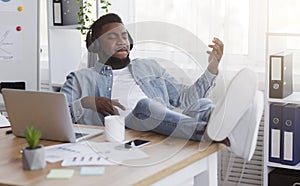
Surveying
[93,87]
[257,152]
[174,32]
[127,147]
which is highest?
[174,32]

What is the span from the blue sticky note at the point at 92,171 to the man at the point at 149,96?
49 cm

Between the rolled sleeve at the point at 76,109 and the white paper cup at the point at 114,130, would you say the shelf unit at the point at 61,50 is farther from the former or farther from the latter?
the white paper cup at the point at 114,130

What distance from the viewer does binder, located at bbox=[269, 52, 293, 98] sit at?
3213 millimetres

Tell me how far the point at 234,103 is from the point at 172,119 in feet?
0.95

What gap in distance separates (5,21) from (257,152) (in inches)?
69.5

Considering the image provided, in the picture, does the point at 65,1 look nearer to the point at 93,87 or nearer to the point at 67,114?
the point at 93,87

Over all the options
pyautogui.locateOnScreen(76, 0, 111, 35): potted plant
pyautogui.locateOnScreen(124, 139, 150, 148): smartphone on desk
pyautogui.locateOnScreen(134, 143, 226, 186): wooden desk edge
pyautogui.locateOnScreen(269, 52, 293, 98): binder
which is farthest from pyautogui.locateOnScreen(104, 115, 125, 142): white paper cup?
pyautogui.locateOnScreen(76, 0, 111, 35): potted plant

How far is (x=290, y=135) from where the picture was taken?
128 inches

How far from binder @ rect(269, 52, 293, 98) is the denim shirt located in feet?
1.53

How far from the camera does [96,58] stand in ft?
11.5

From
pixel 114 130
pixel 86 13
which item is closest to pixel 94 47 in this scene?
pixel 86 13

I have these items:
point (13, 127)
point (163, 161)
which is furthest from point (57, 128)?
point (163, 161)

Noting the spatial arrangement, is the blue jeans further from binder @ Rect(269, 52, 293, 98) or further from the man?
binder @ Rect(269, 52, 293, 98)

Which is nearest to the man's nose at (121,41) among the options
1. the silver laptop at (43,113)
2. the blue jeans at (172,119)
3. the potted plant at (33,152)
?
the blue jeans at (172,119)
